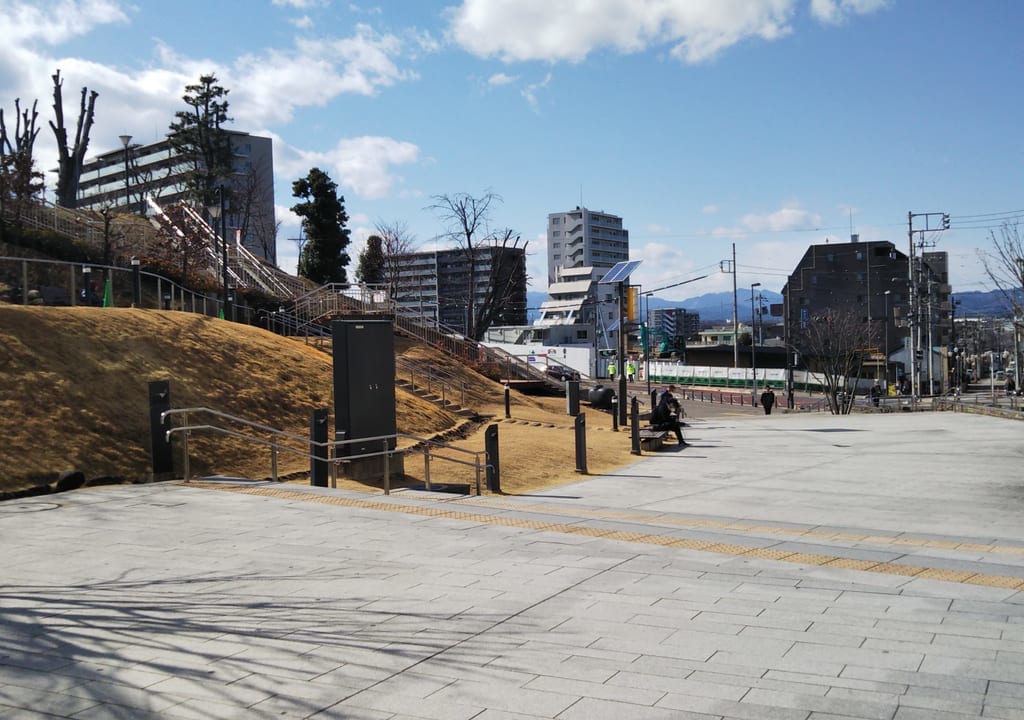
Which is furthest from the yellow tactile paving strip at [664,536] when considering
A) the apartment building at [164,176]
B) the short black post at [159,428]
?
the apartment building at [164,176]

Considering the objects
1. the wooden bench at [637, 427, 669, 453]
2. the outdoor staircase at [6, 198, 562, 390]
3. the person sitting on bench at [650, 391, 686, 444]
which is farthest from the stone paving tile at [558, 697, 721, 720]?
the outdoor staircase at [6, 198, 562, 390]

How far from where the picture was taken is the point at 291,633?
556 centimetres

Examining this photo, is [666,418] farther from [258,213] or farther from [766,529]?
[258,213]

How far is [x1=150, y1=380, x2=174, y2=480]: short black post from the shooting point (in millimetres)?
13070

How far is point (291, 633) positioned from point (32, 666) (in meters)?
1.53

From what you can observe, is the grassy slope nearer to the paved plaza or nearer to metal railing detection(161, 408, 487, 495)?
metal railing detection(161, 408, 487, 495)

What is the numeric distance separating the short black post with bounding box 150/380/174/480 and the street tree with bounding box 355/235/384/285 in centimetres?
5351

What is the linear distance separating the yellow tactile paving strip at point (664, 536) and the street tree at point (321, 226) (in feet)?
131

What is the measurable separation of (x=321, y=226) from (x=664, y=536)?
45.4 meters

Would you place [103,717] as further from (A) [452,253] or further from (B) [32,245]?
(A) [452,253]

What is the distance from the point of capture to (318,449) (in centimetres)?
1447

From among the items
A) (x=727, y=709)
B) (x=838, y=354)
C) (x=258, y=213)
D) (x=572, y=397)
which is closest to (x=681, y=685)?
(x=727, y=709)

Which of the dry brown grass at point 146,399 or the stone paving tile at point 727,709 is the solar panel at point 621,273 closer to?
the dry brown grass at point 146,399

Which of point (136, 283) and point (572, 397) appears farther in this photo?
point (572, 397)
